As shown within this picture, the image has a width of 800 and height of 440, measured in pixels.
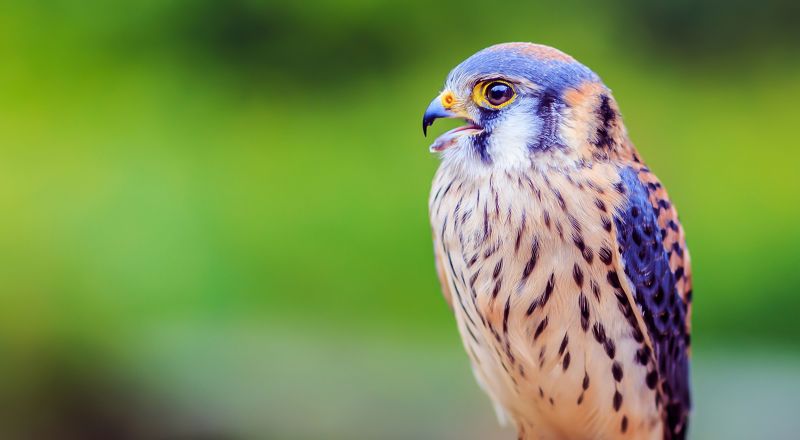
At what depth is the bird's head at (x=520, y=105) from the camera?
1.51 meters

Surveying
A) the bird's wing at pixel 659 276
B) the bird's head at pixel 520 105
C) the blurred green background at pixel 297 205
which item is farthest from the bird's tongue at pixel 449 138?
the blurred green background at pixel 297 205

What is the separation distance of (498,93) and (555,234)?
27 cm

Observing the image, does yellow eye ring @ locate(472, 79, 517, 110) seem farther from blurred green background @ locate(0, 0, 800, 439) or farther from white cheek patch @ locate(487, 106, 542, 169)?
blurred green background @ locate(0, 0, 800, 439)

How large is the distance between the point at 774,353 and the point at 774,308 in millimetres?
180

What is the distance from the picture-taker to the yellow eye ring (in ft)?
4.97

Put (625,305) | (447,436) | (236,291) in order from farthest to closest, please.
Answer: (236,291) < (447,436) < (625,305)

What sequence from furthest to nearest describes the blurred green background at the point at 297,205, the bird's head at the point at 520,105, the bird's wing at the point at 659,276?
the blurred green background at the point at 297,205 < the bird's wing at the point at 659,276 < the bird's head at the point at 520,105

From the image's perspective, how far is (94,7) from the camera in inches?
139

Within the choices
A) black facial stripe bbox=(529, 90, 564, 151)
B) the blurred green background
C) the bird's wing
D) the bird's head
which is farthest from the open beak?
the blurred green background

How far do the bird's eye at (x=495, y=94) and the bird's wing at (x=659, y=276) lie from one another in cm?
27

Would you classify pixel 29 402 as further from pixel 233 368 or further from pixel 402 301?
pixel 402 301

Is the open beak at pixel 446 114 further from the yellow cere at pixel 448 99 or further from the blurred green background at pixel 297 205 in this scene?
the blurred green background at pixel 297 205

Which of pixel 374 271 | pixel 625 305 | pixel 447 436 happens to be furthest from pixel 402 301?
pixel 625 305

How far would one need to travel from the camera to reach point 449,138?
5.07 feet
